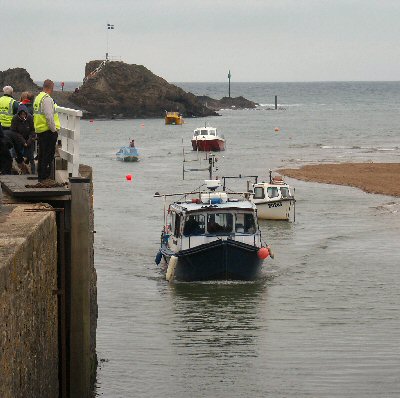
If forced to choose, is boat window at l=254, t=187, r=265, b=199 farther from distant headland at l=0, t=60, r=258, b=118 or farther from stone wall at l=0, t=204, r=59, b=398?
distant headland at l=0, t=60, r=258, b=118

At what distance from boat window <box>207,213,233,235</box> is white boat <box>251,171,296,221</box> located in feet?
39.0

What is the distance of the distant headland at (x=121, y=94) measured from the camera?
146625mm

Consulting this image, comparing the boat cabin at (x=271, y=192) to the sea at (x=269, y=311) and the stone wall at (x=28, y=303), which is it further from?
the stone wall at (x=28, y=303)

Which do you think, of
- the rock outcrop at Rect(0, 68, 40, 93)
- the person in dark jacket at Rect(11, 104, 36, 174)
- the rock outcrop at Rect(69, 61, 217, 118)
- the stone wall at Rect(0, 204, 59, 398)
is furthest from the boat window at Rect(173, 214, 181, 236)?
the rock outcrop at Rect(0, 68, 40, 93)

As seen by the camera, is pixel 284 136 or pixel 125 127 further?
pixel 125 127

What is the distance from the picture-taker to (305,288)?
93.3 ft

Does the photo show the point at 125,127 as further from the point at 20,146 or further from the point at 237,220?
the point at 20,146

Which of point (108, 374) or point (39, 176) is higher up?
point (39, 176)

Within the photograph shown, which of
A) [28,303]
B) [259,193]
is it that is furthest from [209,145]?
[28,303]

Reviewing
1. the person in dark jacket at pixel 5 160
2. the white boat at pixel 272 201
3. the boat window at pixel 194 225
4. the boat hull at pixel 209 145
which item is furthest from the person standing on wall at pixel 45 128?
the boat hull at pixel 209 145

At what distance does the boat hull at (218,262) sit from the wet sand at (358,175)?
861 inches

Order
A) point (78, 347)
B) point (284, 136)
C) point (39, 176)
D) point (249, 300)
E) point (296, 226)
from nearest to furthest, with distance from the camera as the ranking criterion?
point (78, 347) → point (39, 176) → point (249, 300) → point (296, 226) → point (284, 136)

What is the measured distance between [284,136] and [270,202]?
202 feet

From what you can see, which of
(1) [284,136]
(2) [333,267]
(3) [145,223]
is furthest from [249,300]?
(1) [284,136]
